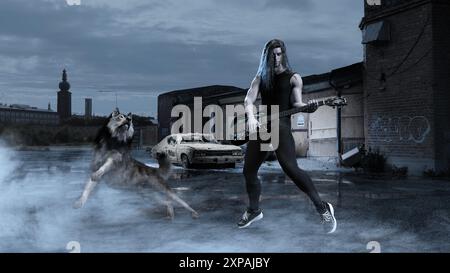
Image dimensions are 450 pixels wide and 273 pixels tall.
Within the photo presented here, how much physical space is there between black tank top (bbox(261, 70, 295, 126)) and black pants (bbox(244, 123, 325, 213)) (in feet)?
0.63

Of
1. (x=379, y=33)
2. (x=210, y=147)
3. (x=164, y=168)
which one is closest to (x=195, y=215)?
(x=164, y=168)

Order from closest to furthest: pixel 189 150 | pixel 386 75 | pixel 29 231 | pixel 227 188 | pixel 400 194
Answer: pixel 29 231
pixel 400 194
pixel 227 188
pixel 386 75
pixel 189 150

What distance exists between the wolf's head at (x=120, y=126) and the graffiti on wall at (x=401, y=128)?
406 inches

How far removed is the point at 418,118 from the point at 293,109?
9903 mm

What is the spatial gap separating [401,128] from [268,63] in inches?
404

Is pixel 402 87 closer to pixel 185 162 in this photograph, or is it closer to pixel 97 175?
pixel 185 162

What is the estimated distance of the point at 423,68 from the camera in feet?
43.2

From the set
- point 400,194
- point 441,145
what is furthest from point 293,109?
point 441,145

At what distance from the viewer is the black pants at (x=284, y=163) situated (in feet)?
16.0

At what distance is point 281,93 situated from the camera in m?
4.77

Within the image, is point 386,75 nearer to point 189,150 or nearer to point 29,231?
point 189,150

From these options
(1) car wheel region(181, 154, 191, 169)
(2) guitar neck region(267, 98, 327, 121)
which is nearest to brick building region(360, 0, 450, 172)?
(1) car wheel region(181, 154, 191, 169)

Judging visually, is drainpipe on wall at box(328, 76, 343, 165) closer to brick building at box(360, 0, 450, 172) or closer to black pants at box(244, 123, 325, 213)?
brick building at box(360, 0, 450, 172)
